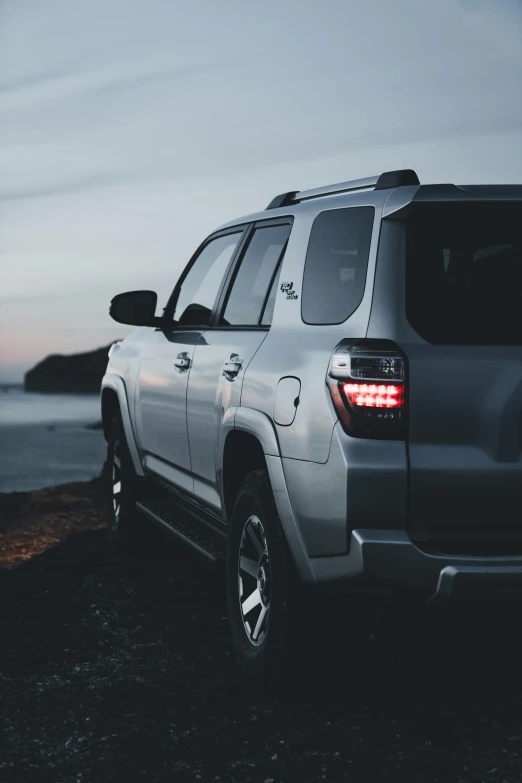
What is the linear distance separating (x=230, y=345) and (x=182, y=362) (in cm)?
69

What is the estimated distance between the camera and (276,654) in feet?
13.1

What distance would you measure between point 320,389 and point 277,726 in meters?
1.32

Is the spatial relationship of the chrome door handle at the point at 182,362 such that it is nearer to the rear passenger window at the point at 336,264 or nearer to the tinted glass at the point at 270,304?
the tinted glass at the point at 270,304

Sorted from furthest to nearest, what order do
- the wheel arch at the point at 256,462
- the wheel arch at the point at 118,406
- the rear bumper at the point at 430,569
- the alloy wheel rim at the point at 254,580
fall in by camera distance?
the wheel arch at the point at 118,406 → the alloy wheel rim at the point at 254,580 → the wheel arch at the point at 256,462 → the rear bumper at the point at 430,569

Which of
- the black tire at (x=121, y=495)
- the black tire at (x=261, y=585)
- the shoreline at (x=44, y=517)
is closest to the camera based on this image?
the black tire at (x=261, y=585)

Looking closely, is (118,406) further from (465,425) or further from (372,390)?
(465,425)

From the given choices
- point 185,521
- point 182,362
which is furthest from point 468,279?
point 185,521

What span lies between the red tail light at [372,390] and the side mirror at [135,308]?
260cm

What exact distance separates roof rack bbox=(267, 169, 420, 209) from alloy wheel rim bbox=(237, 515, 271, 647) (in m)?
1.41

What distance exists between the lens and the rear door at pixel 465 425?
339 cm

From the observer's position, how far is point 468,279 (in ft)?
11.7

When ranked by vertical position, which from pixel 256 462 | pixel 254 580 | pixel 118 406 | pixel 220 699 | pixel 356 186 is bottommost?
pixel 220 699

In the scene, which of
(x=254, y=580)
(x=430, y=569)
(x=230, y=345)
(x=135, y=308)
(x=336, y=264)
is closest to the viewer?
(x=430, y=569)

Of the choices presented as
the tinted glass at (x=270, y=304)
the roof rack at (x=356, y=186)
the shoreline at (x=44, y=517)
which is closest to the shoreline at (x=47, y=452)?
the shoreline at (x=44, y=517)
